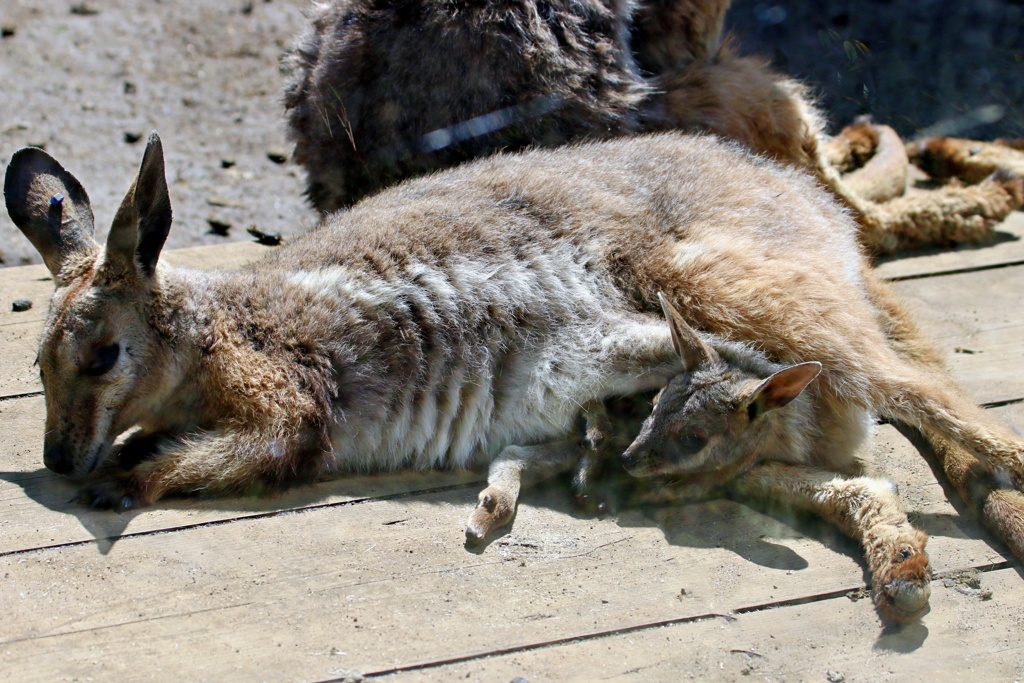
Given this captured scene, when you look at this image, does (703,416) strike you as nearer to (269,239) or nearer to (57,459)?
(57,459)

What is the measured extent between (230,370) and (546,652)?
4.94ft

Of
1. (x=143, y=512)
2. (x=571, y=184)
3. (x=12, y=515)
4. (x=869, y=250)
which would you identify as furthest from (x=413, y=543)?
(x=869, y=250)

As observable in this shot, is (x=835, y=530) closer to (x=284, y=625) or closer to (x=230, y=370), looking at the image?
(x=284, y=625)

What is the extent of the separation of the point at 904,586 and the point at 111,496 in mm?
2363

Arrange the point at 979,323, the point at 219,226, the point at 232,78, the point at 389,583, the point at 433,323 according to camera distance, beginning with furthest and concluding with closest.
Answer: the point at 232,78
the point at 219,226
the point at 979,323
the point at 433,323
the point at 389,583

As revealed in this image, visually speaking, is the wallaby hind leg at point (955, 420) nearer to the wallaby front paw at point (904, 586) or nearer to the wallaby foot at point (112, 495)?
the wallaby front paw at point (904, 586)

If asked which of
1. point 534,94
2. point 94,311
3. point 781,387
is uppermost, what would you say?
point 534,94

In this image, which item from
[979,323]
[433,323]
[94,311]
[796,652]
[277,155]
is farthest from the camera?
[277,155]

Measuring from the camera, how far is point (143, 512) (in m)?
3.36

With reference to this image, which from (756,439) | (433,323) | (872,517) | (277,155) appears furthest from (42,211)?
(277,155)

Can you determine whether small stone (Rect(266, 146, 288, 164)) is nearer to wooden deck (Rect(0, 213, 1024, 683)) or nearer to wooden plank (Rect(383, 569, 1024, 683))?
wooden deck (Rect(0, 213, 1024, 683))

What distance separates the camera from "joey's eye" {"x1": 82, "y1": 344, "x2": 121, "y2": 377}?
3.49 m

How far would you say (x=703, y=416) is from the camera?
349 centimetres

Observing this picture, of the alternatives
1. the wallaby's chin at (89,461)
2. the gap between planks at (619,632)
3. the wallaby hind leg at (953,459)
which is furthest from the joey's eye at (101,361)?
the wallaby hind leg at (953,459)
